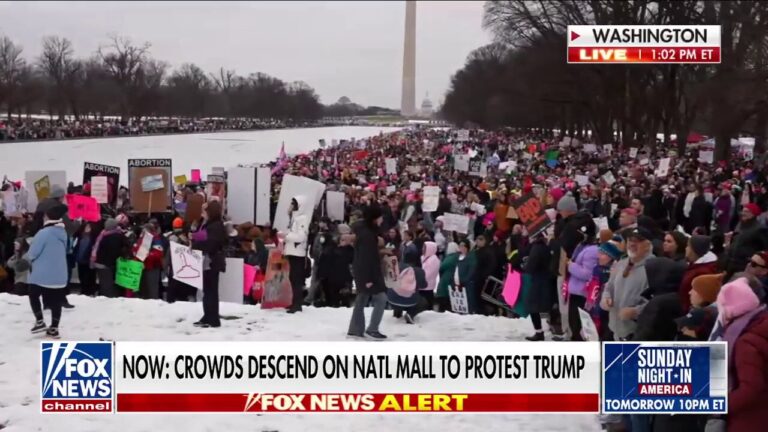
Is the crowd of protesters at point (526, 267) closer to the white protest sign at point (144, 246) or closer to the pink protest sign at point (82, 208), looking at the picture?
the white protest sign at point (144, 246)

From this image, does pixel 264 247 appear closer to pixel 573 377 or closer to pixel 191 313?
pixel 191 313

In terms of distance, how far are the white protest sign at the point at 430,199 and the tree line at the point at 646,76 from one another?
303 inches

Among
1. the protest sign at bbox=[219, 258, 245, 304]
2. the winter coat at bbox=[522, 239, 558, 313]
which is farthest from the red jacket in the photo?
the protest sign at bbox=[219, 258, 245, 304]

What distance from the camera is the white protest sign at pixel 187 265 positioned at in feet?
28.5

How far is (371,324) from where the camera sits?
7875 millimetres

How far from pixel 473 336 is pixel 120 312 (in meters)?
3.85

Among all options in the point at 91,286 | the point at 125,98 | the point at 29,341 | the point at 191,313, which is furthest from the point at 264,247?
the point at 125,98

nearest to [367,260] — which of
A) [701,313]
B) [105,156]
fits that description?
[701,313]

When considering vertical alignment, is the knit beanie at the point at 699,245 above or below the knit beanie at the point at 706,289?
above

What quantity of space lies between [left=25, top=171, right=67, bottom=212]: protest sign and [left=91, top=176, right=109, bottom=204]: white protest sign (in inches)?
22.8

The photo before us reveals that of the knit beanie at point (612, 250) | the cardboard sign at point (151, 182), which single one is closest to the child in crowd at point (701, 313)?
the knit beanie at point (612, 250)

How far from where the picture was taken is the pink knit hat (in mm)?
4176

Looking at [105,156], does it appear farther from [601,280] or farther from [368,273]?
[601,280]

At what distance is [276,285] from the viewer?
8.98 m
